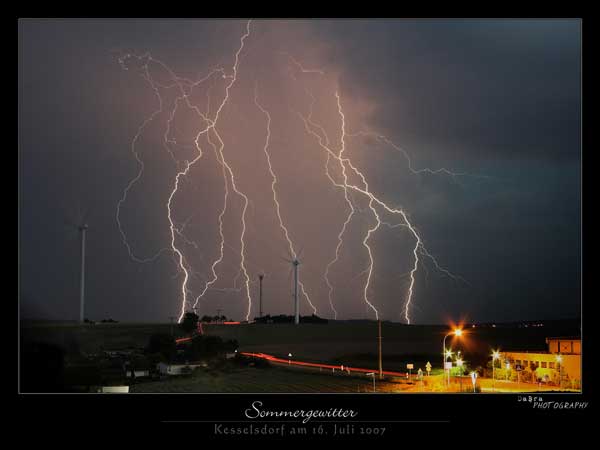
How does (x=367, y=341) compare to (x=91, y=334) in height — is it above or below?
below

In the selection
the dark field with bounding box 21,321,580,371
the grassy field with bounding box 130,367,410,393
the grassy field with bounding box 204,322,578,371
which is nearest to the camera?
the grassy field with bounding box 130,367,410,393

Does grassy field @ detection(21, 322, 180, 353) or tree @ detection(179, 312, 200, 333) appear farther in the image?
tree @ detection(179, 312, 200, 333)

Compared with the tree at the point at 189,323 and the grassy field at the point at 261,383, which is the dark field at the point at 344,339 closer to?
the tree at the point at 189,323

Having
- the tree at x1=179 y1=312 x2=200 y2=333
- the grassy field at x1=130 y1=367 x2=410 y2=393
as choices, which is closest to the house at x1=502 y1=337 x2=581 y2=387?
the grassy field at x1=130 y1=367 x2=410 y2=393

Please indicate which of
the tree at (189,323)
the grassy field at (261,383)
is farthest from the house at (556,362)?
the tree at (189,323)

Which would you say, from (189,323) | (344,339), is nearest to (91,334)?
(189,323)

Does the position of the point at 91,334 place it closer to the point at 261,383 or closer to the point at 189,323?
the point at 189,323

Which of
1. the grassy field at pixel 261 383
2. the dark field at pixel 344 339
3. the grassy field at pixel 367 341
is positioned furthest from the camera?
the grassy field at pixel 367 341

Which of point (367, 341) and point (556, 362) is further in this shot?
point (367, 341)

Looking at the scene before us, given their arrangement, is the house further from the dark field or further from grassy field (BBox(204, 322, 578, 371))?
grassy field (BBox(204, 322, 578, 371))

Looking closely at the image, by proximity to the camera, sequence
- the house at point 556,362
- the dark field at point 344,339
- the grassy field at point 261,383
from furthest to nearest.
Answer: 1. the dark field at point 344,339
2. the grassy field at point 261,383
3. the house at point 556,362

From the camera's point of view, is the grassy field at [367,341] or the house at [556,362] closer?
the house at [556,362]
